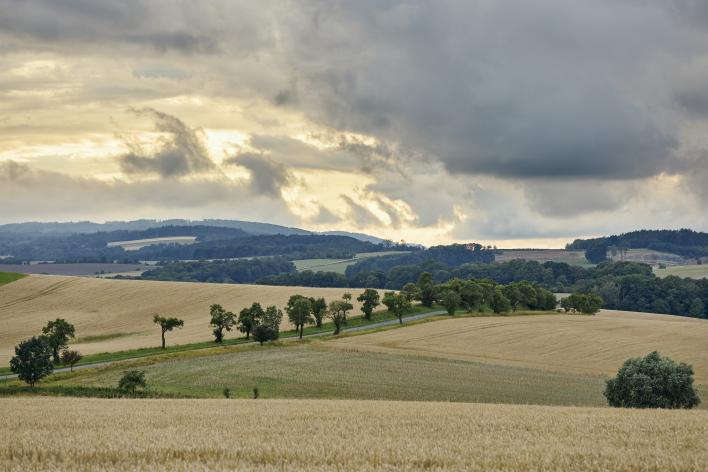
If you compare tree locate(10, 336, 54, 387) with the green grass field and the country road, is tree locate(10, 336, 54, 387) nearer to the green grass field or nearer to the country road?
the country road

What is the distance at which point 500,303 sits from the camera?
146750mm

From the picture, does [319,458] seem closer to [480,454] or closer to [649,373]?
[480,454]

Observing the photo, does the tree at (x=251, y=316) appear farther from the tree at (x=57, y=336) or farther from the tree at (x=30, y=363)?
the tree at (x=30, y=363)

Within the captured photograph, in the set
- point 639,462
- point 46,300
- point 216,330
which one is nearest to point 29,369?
point 216,330

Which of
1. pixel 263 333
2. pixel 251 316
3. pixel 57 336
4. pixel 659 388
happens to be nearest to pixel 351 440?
pixel 659 388

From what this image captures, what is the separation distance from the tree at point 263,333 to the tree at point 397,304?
3121cm

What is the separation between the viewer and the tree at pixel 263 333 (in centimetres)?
10450

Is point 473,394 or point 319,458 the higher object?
point 319,458

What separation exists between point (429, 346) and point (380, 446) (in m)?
76.6

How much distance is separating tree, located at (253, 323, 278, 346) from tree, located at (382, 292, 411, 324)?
31.2 meters

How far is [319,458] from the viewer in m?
25.5

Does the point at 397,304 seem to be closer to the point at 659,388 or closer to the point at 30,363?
the point at 30,363

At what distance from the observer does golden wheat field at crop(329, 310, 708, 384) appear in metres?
94.0

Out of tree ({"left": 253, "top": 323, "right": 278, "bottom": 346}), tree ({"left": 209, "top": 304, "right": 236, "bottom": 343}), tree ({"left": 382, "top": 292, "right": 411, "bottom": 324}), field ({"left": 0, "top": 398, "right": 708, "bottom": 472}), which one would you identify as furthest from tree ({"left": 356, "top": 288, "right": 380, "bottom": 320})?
field ({"left": 0, "top": 398, "right": 708, "bottom": 472})
